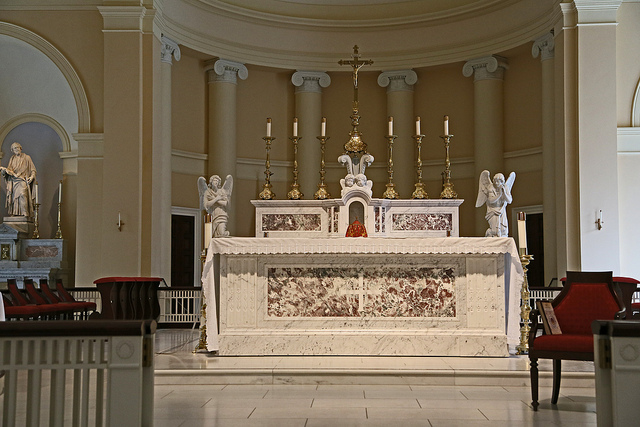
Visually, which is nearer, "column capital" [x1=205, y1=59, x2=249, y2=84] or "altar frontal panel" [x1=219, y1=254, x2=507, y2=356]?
"altar frontal panel" [x1=219, y1=254, x2=507, y2=356]

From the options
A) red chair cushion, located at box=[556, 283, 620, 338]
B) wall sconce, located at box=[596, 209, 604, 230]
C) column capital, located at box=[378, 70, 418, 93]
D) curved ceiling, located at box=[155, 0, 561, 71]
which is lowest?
red chair cushion, located at box=[556, 283, 620, 338]

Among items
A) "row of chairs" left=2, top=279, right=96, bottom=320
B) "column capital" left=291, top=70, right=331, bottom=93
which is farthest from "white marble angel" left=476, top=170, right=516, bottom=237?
"column capital" left=291, top=70, right=331, bottom=93

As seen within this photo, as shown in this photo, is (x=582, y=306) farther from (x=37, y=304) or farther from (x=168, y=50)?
(x=168, y=50)

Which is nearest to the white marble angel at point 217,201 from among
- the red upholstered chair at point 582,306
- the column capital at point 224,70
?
the red upholstered chair at point 582,306

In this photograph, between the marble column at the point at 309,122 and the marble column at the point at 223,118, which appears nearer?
the marble column at the point at 223,118

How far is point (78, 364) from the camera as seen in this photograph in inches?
154

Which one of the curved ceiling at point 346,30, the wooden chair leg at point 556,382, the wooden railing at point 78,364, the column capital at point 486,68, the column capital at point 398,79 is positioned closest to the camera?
the wooden railing at point 78,364

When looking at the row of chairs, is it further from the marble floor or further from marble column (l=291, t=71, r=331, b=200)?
marble column (l=291, t=71, r=331, b=200)

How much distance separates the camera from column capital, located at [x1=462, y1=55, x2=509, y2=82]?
568 inches

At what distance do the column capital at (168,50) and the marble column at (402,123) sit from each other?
435 centimetres

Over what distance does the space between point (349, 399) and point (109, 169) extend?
24.5 feet

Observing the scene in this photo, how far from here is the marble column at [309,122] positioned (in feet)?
49.9

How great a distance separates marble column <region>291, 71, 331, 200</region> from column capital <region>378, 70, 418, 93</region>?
1.18 metres

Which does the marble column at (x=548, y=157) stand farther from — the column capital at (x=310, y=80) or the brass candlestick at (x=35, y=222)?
the brass candlestick at (x=35, y=222)
